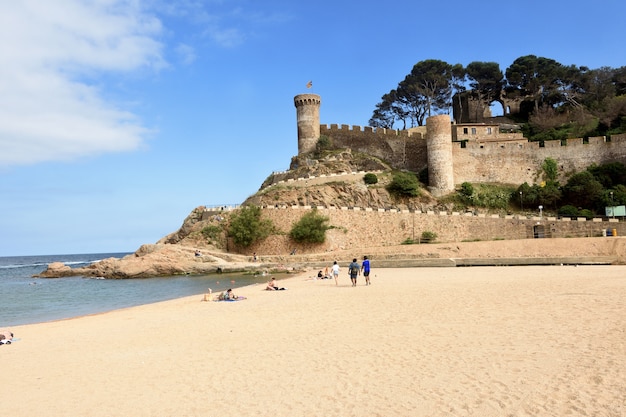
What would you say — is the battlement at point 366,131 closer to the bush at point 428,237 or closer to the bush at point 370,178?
the bush at point 370,178

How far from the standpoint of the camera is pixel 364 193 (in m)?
38.9

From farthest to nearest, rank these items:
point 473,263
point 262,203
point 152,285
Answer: point 262,203, point 152,285, point 473,263

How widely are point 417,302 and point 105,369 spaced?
7843 millimetres

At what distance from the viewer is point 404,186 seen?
126 feet

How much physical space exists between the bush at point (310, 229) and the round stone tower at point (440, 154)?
1106 centimetres

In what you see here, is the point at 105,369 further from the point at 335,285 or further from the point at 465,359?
the point at 335,285

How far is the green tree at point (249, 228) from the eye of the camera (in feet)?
111

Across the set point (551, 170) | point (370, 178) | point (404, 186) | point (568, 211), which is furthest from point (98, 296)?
point (551, 170)

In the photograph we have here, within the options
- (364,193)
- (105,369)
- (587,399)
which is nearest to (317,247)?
(364,193)

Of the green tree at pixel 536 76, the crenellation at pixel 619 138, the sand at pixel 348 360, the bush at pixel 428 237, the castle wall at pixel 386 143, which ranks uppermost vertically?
the green tree at pixel 536 76

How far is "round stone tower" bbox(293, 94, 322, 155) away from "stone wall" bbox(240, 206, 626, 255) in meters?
13.1

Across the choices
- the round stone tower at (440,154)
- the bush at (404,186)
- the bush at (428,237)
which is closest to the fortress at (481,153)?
the round stone tower at (440,154)

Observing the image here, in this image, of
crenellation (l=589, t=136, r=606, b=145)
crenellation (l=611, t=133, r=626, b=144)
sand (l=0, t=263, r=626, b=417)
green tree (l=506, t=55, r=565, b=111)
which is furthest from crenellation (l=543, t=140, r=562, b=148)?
sand (l=0, t=263, r=626, b=417)

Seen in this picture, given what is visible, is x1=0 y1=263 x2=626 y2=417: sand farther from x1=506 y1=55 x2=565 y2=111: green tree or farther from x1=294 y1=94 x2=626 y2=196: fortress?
x1=506 y1=55 x2=565 y2=111: green tree
